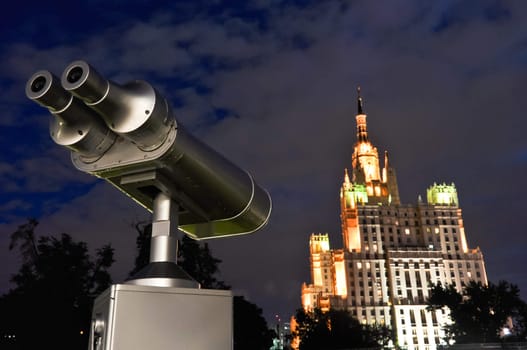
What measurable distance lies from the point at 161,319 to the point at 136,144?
1165 millimetres

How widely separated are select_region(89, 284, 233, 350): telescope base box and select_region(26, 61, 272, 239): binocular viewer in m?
0.84

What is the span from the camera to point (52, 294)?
2895cm

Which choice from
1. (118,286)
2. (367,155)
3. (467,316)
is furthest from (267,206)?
(367,155)

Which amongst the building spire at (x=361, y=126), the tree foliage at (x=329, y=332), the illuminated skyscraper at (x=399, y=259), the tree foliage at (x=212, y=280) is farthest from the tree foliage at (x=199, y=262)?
the building spire at (x=361, y=126)

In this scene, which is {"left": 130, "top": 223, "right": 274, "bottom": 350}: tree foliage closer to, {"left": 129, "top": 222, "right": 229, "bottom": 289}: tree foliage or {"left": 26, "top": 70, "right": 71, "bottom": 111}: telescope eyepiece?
{"left": 129, "top": 222, "right": 229, "bottom": 289}: tree foliage

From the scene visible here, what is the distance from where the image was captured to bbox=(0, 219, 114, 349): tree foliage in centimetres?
2762

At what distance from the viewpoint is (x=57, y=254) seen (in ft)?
103

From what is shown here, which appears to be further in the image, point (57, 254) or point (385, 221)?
point (385, 221)

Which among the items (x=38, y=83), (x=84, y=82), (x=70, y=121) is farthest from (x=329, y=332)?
(x=84, y=82)

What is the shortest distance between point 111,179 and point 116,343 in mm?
1319

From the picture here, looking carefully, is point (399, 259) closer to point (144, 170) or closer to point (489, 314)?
point (489, 314)

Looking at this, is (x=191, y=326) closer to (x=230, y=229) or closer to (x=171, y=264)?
(x=171, y=264)

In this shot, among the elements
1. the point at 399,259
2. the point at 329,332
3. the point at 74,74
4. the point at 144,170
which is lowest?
the point at 144,170

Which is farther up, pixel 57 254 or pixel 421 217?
pixel 421 217
